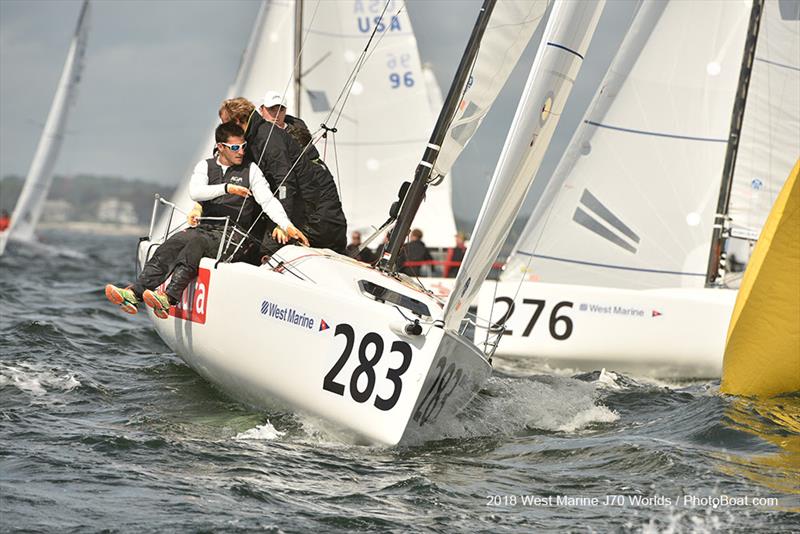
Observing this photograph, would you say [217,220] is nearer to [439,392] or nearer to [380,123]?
[439,392]

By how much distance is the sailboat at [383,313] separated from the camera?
16.3 feet

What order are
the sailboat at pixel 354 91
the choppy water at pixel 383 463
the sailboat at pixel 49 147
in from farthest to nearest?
the sailboat at pixel 49 147 → the sailboat at pixel 354 91 → the choppy water at pixel 383 463

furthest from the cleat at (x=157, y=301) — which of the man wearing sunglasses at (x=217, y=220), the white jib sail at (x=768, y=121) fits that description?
the white jib sail at (x=768, y=121)

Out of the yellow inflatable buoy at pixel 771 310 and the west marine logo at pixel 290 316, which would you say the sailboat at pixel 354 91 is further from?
the west marine logo at pixel 290 316

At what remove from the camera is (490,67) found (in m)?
6.13

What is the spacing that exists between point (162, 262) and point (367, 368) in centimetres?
155

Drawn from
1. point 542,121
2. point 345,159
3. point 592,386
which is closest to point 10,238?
point 345,159

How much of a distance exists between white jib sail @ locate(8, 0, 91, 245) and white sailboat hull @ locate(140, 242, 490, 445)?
21.9 metres

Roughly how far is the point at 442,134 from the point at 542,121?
787mm

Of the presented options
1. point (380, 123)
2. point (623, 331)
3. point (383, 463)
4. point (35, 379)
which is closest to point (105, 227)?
point (380, 123)

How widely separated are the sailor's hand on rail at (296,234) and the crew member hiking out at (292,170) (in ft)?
0.88

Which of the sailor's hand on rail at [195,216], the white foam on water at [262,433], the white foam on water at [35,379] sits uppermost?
the sailor's hand on rail at [195,216]

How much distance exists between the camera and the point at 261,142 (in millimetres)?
6242

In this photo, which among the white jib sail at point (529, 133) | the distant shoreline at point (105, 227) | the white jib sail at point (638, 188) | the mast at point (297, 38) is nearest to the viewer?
the white jib sail at point (529, 133)
